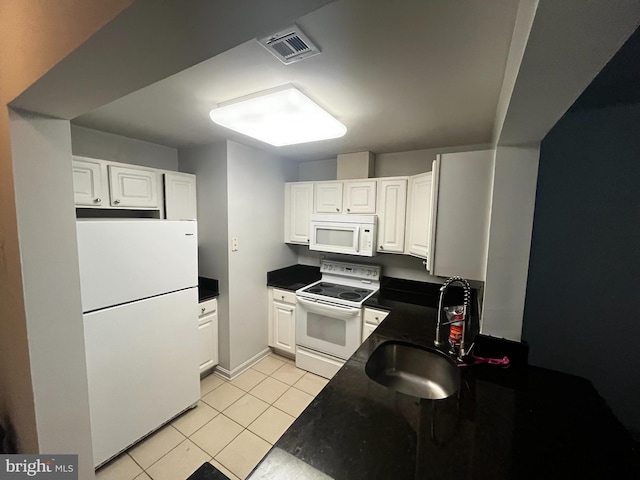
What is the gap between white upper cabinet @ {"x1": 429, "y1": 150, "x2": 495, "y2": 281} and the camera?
137 cm

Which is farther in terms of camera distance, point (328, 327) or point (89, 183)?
point (328, 327)

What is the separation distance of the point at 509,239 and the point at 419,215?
1014 millimetres

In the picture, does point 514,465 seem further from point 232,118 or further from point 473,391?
point 232,118

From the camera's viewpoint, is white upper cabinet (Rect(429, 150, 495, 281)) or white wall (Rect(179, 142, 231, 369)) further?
white wall (Rect(179, 142, 231, 369))

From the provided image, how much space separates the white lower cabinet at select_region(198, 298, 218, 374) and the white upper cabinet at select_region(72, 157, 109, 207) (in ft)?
3.81

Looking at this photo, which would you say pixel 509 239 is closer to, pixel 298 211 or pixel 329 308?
pixel 329 308

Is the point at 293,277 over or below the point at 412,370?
over

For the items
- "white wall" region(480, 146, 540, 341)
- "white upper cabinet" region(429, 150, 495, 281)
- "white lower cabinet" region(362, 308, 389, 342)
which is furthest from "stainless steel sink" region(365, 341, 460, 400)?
"white lower cabinet" region(362, 308, 389, 342)

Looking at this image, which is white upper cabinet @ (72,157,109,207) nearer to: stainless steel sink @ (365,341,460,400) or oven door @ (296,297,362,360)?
oven door @ (296,297,362,360)

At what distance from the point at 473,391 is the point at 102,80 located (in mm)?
1840

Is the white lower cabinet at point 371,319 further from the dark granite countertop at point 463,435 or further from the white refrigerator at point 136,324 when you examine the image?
the white refrigerator at point 136,324

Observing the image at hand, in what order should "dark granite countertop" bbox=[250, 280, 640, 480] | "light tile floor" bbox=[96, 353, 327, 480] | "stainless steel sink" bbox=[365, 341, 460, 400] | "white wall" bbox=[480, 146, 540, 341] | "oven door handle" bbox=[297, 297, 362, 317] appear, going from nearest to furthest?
"dark granite countertop" bbox=[250, 280, 640, 480] < "white wall" bbox=[480, 146, 540, 341] < "stainless steel sink" bbox=[365, 341, 460, 400] < "light tile floor" bbox=[96, 353, 327, 480] < "oven door handle" bbox=[297, 297, 362, 317]

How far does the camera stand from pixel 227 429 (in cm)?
195
